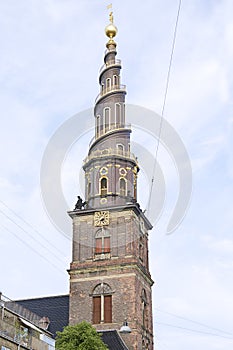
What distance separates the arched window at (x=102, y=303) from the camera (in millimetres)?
57438

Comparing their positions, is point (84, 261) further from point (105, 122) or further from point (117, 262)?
point (105, 122)

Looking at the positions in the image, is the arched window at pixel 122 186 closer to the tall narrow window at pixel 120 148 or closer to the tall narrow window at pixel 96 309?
the tall narrow window at pixel 120 148

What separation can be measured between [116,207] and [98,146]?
7.25 meters

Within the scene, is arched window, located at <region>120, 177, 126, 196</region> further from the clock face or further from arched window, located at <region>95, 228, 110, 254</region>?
arched window, located at <region>95, 228, 110, 254</region>

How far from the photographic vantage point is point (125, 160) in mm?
63688

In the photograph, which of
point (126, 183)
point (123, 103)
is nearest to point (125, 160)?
point (126, 183)

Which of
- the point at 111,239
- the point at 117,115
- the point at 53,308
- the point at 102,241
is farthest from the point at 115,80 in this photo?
the point at 53,308

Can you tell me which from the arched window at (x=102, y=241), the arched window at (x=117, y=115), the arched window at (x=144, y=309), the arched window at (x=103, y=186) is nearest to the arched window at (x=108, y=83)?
the arched window at (x=117, y=115)

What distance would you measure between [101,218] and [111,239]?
230cm

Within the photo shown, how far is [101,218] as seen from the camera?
60906mm

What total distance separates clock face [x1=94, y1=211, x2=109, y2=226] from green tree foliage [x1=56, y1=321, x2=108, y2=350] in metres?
14.7

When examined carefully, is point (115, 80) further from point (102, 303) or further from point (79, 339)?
point (79, 339)

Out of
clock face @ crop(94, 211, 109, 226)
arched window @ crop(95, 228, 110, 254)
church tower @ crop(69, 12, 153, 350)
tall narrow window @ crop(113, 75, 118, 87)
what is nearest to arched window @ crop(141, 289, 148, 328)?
church tower @ crop(69, 12, 153, 350)

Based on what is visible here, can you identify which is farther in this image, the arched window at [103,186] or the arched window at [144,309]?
the arched window at [103,186]
